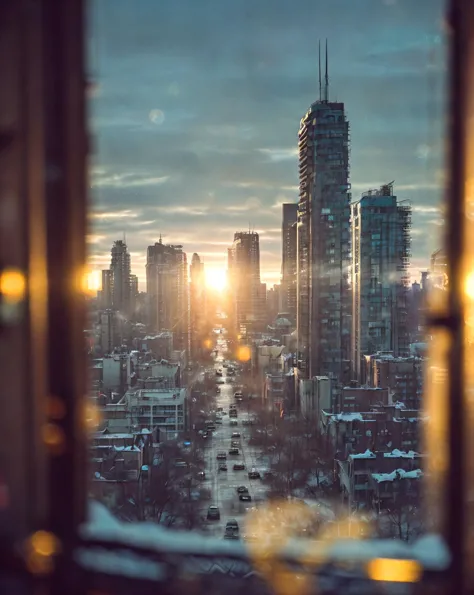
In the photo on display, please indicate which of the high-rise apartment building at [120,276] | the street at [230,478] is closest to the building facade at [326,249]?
the street at [230,478]

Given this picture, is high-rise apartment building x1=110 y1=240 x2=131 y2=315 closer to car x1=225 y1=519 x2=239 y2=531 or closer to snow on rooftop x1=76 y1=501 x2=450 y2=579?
car x1=225 y1=519 x2=239 y2=531

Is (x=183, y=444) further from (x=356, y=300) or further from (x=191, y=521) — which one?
(x=356, y=300)

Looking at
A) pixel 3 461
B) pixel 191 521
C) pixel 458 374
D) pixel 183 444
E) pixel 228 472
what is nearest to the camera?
pixel 458 374

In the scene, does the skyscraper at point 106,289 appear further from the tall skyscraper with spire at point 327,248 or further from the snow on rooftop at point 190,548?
the snow on rooftop at point 190,548

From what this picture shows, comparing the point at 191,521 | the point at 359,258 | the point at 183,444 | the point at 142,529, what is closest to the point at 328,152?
the point at 359,258

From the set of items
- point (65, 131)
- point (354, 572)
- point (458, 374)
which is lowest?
point (354, 572)

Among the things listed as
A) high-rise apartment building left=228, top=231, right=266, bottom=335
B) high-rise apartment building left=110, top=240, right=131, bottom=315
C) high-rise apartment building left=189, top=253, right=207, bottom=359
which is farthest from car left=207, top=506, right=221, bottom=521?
high-rise apartment building left=228, top=231, right=266, bottom=335

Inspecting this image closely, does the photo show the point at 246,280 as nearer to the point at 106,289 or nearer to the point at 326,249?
the point at 106,289

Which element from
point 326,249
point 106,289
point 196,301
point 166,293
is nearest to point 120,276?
point 106,289
